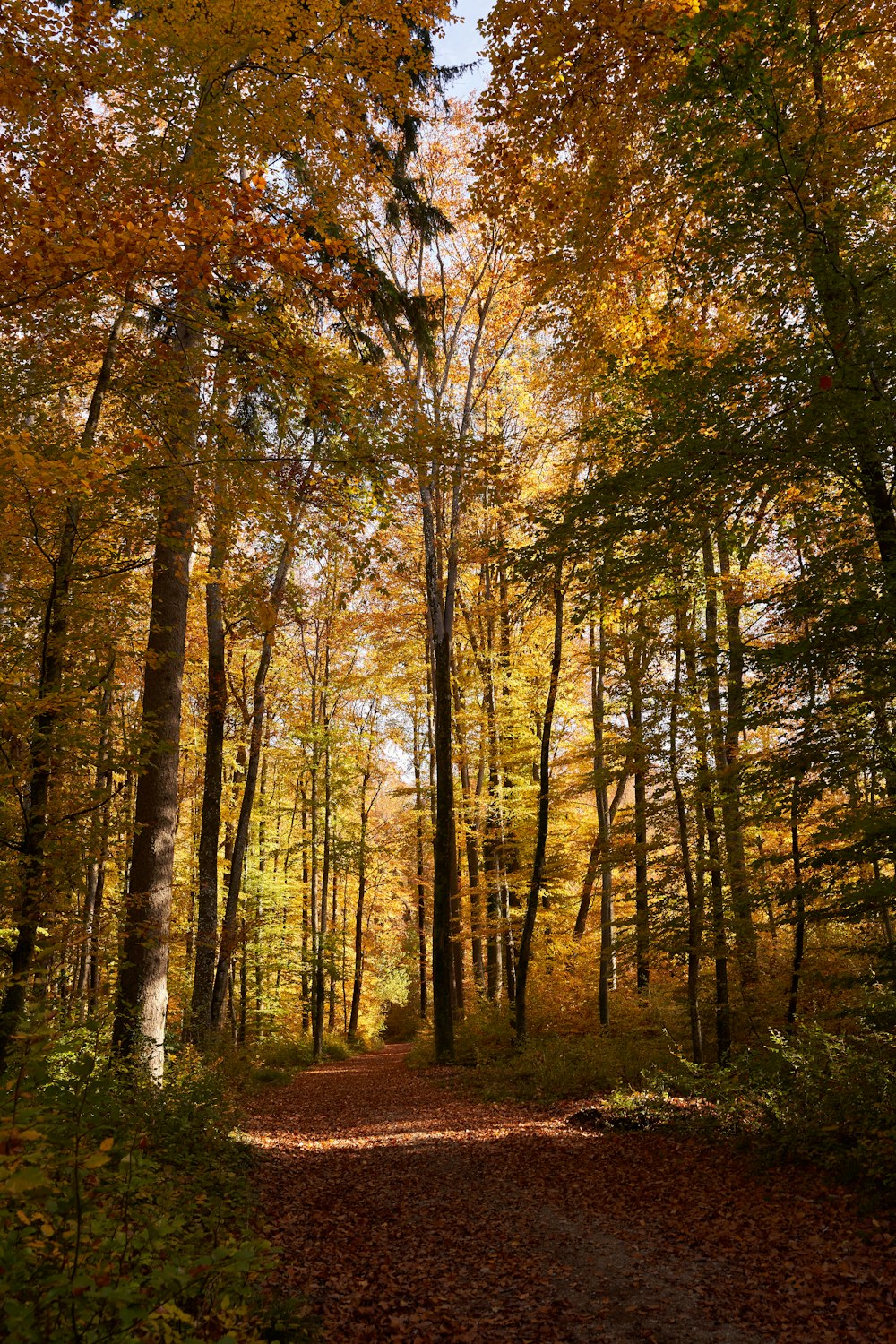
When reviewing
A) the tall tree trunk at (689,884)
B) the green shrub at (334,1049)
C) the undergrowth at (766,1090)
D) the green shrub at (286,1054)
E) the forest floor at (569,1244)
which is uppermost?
the tall tree trunk at (689,884)

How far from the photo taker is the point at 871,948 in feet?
20.0

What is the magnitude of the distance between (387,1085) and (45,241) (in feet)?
46.0

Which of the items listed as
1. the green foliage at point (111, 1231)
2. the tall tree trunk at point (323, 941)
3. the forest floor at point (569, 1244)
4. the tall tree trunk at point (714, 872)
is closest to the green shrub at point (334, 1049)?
the tall tree trunk at point (323, 941)

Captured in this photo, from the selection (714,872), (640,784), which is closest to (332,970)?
(640,784)

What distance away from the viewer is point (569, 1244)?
557cm

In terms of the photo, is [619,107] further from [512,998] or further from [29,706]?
[512,998]

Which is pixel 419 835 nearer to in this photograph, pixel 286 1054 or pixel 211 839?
pixel 286 1054

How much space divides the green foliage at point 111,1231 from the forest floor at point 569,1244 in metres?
0.53

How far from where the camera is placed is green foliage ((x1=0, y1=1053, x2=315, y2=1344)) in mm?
2627

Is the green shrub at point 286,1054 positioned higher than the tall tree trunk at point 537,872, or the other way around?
the tall tree trunk at point 537,872

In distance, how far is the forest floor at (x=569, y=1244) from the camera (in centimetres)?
430

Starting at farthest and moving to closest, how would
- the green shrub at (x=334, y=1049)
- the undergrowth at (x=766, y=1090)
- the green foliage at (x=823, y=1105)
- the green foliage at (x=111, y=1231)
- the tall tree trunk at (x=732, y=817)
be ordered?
the green shrub at (x=334, y=1049) → the tall tree trunk at (x=732, y=817) → the undergrowth at (x=766, y=1090) → the green foliage at (x=823, y=1105) → the green foliage at (x=111, y=1231)

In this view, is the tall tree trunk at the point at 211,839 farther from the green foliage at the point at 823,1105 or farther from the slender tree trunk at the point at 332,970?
the slender tree trunk at the point at 332,970

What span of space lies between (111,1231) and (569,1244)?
3896mm
